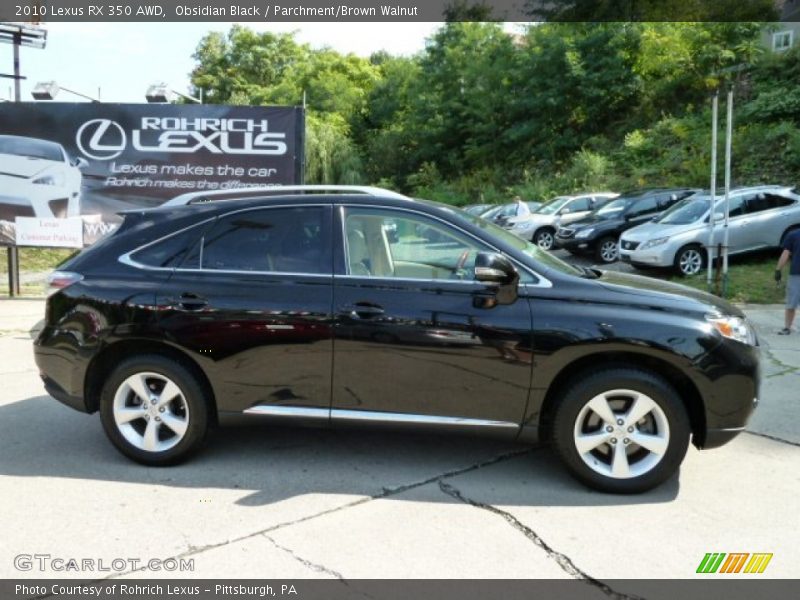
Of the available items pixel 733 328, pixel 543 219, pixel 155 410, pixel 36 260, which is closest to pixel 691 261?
pixel 543 219

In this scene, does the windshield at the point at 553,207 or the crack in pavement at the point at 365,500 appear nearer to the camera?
the crack in pavement at the point at 365,500

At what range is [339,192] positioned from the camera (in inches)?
182

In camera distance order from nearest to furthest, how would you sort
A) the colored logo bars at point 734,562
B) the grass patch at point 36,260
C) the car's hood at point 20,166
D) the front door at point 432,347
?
the colored logo bars at point 734,562 → the front door at point 432,347 → the car's hood at point 20,166 → the grass patch at point 36,260

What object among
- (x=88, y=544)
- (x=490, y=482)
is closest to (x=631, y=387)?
(x=490, y=482)

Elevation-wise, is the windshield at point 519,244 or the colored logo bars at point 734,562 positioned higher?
the windshield at point 519,244

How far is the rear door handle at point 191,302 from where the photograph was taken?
4277mm

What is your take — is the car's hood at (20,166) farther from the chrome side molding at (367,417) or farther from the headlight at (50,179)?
the chrome side molding at (367,417)

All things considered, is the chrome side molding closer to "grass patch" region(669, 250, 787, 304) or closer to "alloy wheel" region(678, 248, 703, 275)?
"grass patch" region(669, 250, 787, 304)

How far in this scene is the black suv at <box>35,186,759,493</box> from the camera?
3.96m

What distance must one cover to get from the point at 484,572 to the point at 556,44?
34674 mm

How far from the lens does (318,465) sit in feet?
14.7

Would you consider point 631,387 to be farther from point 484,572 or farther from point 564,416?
point 484,572

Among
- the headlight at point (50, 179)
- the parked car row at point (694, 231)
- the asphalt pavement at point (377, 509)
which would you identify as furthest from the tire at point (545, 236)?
the asphalt pavement at point (377, 509)

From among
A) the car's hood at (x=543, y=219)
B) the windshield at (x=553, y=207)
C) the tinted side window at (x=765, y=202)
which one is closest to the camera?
the tinted side window at (x=765, y=202)
